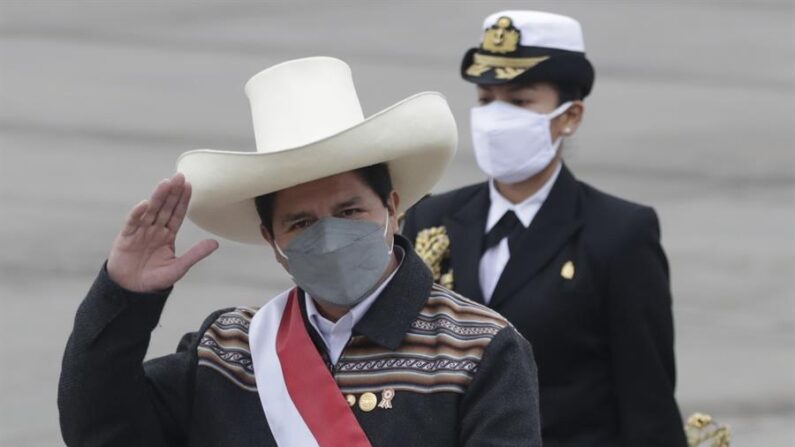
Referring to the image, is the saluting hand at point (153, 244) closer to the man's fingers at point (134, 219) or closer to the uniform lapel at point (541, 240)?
the man's fingers at point (134, 219)

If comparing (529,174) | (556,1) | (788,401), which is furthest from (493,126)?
(556,1)

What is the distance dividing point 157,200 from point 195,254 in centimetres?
13

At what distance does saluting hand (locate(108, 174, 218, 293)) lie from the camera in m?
3.22

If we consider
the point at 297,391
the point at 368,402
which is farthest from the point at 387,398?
the point at 297,391

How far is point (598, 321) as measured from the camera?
4.70 m

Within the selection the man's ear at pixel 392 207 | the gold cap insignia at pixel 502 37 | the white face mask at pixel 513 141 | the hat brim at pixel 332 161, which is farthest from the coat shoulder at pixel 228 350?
the gold cap insignia at pixel 502 37

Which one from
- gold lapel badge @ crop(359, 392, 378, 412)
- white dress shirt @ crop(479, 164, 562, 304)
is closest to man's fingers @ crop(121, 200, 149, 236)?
gold lapel badge @ crop(359, 392, 378, 412)

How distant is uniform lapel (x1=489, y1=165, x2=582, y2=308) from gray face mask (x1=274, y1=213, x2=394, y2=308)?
1414 mm

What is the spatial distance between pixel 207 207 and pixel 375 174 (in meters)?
0.33

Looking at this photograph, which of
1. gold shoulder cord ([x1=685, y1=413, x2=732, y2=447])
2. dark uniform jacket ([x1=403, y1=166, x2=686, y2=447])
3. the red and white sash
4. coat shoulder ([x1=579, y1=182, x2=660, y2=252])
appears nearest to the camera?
the red and white sash

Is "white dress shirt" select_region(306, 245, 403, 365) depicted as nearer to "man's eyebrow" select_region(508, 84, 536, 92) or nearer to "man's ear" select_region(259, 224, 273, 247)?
"man's ear" select_region(259, 224, 273, 247)

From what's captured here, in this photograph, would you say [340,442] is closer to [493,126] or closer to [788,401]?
[493,126]

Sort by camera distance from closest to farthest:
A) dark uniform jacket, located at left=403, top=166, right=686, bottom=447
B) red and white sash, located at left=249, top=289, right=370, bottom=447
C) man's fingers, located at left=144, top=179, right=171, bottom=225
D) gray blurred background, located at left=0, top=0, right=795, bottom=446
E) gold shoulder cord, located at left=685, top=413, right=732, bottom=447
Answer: man's fingers, located at left=144, top=179, right=171, bottom=225 < red and white sash, located at left=249, top=289, right=370, bottom=447 < dark uniform jacket, located at left=403, top=166, right=686, bottom=447 < gold shoulder cord, located at left=685, top=413, right=732, bottom=447 < gray blurred background, located at left=0, top=0, right=795, bottom=446

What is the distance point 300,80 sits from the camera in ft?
11.7
